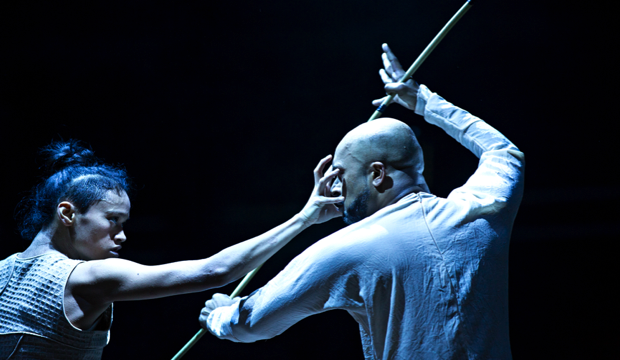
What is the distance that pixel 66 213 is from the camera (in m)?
1.67

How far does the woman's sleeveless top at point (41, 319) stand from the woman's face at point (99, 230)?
8cm

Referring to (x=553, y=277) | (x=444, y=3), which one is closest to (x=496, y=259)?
(x=553, y=277)

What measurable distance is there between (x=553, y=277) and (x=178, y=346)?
183 centimetres

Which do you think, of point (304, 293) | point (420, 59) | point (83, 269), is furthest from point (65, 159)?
point (420, 59)

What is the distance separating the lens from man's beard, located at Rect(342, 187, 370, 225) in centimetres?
152

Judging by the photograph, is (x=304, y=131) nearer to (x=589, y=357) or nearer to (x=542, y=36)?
(x=542, y=36)

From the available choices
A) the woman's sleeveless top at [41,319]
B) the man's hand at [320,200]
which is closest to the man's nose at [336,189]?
the man's hand at [320,200]

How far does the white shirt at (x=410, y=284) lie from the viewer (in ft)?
4.34

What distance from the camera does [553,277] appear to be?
2.53 meters

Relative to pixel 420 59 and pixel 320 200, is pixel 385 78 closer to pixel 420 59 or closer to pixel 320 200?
pixel 420 59

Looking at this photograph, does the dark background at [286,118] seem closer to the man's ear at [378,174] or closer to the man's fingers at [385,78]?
the man's fingers at [385,78]

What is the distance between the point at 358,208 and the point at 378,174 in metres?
0.11

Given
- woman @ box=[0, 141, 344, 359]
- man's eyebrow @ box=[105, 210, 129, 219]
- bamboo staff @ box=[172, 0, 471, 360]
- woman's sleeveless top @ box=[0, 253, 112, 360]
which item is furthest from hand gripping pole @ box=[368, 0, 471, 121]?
woman's sleeveless top @ box=[0, 253, 112, 360]

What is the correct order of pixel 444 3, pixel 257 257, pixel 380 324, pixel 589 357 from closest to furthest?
pixel 380 324, pixel 257 257, pixel 589 357, pixel 444 3
